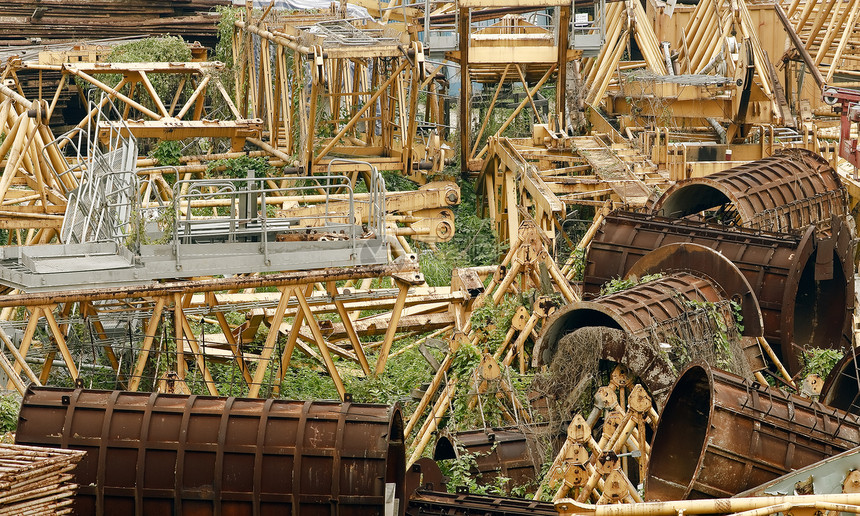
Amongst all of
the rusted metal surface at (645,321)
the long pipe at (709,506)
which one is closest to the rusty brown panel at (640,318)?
the rusted metal surface at (645,321)

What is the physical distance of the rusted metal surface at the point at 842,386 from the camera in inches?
613

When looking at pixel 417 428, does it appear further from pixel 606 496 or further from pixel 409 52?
pixel 409 52

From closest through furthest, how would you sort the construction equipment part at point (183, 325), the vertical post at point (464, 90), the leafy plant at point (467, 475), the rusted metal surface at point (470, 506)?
the rusted metal surface at point (470, 506) < the leafy plant at point (467, 475) < the construction equipment part at point (183, 325) < the vertical post at point (464, 90)

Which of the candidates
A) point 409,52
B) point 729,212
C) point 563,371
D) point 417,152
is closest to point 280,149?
point 417,152

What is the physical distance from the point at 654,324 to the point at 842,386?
2.51 m

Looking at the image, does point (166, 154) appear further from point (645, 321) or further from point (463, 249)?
point (645, 321)

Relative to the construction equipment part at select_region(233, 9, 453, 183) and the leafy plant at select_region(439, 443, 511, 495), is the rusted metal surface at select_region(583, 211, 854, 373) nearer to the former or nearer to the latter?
the leafy plant at select_region(439, 443, 511, 495)

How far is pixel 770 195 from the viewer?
20.9 meters

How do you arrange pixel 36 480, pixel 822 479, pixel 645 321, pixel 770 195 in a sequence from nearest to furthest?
pixel 36 480 < pixel 822 479 < pixel 645 321 < pixel 770 195

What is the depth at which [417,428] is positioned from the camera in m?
17.2

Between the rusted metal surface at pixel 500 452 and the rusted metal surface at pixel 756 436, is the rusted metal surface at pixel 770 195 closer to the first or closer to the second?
the rusted metal surface at pixel 500 452

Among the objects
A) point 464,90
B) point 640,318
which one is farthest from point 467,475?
point 464,90

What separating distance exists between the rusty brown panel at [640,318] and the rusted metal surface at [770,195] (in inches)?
123

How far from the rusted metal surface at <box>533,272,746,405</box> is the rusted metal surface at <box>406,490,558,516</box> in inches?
148
